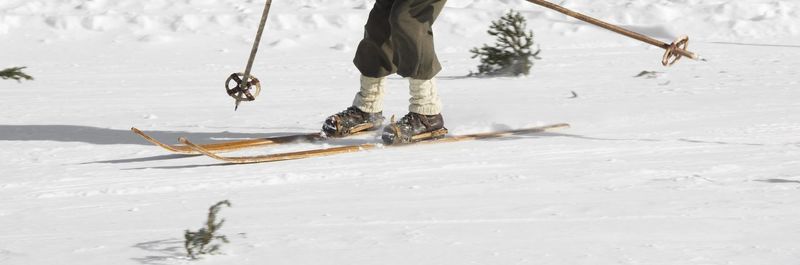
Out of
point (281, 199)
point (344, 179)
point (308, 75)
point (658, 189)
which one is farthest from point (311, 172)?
point (308, 75)

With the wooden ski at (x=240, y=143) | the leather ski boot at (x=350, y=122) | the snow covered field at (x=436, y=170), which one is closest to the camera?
the snow covered field at (x=436, y=170)

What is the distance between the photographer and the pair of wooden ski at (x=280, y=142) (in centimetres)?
479

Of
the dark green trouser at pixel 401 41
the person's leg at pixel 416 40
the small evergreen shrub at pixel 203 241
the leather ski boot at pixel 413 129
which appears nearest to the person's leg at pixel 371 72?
the dark green trouser at pixel 401 41

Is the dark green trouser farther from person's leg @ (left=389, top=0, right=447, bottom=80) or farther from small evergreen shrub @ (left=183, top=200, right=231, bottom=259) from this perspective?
small evergreen shrub @ (left=183, top=200, right=231, bottom=259)

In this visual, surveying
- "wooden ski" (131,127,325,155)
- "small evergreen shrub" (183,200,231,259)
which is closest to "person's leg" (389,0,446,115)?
"wooden ski" (131,127,325,155)

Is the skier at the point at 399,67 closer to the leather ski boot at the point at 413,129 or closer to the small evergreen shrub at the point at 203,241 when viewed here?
the leather ski boot at the point at 413,129

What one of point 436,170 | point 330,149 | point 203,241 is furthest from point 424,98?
point 203,241

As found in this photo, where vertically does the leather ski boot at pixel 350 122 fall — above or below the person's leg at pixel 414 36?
below

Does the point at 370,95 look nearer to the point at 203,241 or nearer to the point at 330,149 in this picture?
the point at 330,149

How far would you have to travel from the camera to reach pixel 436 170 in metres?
4.49

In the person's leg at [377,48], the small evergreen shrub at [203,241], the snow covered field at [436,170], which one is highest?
the person's leg at [377,48]

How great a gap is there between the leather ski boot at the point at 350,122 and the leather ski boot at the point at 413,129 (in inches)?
10.4

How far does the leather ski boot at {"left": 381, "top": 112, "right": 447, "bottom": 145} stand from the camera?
5.27 metres

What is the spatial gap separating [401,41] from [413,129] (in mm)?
430
